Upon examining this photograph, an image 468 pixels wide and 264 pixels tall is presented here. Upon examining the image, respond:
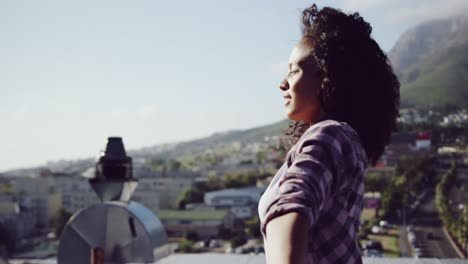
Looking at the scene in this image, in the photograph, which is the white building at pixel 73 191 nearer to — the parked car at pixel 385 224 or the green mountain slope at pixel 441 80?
the green mountain slope at pixel 441 80

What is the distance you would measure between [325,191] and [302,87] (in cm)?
16

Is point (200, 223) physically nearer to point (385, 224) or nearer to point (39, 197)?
point (39, 197)

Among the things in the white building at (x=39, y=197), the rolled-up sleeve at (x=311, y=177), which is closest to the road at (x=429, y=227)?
the rolled-up sleeve at (x=311, y=177)

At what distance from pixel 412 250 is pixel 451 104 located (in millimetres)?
4248

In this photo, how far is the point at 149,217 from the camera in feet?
5.80

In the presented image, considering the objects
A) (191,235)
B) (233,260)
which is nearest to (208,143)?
(191,235)

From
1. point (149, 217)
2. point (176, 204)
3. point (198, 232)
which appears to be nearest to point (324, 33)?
point (149, 217)

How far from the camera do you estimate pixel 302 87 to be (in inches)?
26.5

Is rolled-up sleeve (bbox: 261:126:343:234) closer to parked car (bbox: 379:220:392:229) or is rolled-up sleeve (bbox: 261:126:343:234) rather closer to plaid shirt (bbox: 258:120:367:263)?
plaid shirt (bbox: 258:120:367:263)

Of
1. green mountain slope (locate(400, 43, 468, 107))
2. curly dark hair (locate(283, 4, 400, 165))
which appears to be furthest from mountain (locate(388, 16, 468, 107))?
curly dark hair (locate(283, 4, 400, 165))

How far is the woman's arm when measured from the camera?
49 centimetres

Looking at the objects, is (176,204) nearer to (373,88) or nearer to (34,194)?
(34,194)

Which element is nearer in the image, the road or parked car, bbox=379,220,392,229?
the road

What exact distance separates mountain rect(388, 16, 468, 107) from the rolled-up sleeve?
9.19 meters
